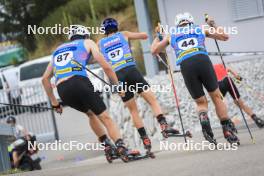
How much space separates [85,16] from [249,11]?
2395cm

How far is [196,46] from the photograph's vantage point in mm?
11422

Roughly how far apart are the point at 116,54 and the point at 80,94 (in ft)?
4.41

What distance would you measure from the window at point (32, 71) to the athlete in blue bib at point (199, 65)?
20.7m

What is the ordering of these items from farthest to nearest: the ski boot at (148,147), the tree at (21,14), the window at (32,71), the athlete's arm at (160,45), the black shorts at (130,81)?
the tree at (21,14) → the window at (32,71) → the black shorts at (130,81) → the ski boot at (148,147) → the athlete's arm at (160,45)

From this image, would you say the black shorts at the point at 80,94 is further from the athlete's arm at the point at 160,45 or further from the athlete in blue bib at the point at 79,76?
the athlete's arm at the point at 160,45

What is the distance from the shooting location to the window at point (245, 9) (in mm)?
20828

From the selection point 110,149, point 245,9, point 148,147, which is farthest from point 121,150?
point 245,9

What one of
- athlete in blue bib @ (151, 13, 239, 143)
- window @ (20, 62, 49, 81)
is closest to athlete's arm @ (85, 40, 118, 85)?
athlete in blue bib @ (151, 13, 239, 143)

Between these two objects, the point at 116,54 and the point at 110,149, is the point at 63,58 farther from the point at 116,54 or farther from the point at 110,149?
the point at 110,149

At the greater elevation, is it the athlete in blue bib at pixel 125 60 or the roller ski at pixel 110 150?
the athlete in blue bib at pixel 125 60

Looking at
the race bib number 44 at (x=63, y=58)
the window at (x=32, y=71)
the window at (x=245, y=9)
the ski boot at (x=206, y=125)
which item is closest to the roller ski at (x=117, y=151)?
the ski boot at (x=206, y=125)

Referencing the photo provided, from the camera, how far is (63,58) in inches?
448

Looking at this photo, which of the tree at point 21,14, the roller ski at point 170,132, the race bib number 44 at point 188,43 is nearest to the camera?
the race bib number 44 at point 188,43

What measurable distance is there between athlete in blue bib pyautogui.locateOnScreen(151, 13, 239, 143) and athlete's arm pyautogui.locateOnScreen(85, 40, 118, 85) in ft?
3.41
